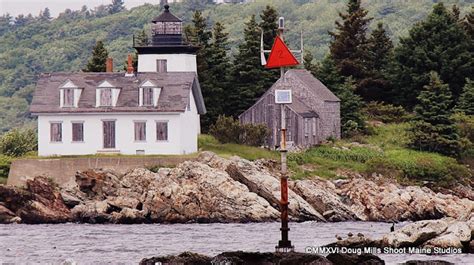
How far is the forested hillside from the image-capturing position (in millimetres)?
124312

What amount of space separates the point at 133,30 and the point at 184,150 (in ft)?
248

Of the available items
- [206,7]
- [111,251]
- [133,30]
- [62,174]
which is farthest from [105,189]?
[206,7]

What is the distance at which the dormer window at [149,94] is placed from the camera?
64.0m

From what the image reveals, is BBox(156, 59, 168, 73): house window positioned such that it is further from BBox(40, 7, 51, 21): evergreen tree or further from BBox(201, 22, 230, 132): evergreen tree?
BBox(40, 7, 51, 21): evergreen tree

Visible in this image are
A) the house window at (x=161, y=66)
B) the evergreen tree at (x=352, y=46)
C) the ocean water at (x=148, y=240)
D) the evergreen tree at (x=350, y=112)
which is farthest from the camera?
the evergreen tree at (x=352, y=46)

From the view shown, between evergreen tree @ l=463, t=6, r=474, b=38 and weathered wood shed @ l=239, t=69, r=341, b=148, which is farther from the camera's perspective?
evergreen tree @ l=463, t=6, r=474, b=38

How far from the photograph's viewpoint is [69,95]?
64.4m

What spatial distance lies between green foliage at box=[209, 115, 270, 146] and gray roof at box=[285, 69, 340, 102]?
387cm

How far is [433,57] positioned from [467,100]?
351cm

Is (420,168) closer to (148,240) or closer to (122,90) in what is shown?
(122,90)

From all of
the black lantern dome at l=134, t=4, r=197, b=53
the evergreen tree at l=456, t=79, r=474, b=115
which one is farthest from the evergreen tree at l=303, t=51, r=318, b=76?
the black lantern dome at l=134, t=4, r=197, b=53

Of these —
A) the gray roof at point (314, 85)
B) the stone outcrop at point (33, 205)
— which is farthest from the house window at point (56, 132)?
the gray roof at point (314, 85)

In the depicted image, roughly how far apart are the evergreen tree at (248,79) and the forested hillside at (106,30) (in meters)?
42.4

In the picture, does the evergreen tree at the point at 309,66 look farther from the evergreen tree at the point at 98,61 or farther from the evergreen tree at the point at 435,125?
the evergreen tree at the point at 98,61
